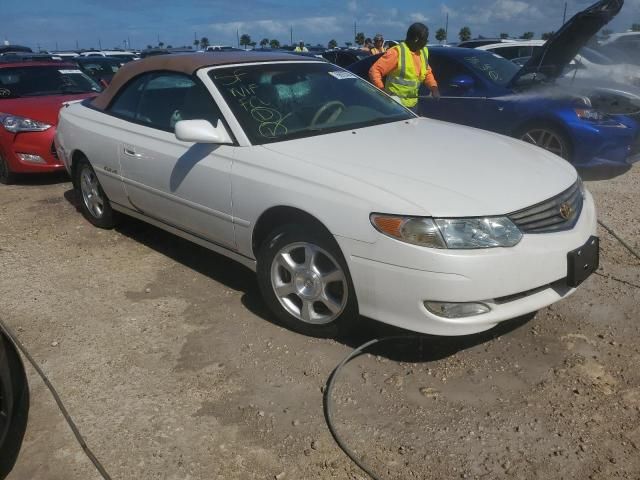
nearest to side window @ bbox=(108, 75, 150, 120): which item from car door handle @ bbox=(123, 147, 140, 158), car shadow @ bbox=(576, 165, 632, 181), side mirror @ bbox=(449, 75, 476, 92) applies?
car door handle @ bbox=(123, 147, 140, 158)

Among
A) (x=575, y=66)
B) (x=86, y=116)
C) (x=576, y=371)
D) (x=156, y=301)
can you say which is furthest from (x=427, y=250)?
(x=575, y=66)

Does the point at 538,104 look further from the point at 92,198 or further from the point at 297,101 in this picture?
the point at 92,198

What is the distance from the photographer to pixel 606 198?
5.96 metres

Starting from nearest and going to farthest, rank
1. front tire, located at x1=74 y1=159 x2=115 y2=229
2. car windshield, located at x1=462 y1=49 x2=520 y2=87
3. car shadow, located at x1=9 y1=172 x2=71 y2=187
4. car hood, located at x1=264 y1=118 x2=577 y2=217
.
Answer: car hood, located at x1=264 y1=118 x2=577 y2=217, front tire, located at x1=74 y1=159 x2=115 y2=229, car windshield, located at x1=462 y1=49 x2=520 y2=87, car shadow, located at x1=9 y1=172 x2=71 y2=187

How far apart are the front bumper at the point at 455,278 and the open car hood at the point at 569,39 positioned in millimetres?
4570

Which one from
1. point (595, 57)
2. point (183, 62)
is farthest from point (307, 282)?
point (595, 57)

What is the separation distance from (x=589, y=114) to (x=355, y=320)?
15.1 feet

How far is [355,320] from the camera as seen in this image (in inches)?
125

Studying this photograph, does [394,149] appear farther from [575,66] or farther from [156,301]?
[575,66]

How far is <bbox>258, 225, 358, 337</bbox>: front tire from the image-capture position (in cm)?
313

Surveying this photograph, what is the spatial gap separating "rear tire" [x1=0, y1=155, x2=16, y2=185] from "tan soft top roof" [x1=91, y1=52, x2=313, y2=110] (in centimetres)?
282

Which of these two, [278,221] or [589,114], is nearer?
[278,221]

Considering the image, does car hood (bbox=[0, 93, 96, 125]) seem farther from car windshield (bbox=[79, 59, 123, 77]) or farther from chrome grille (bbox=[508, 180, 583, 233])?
car windshield (bbox=[79, 59, 123, 77])

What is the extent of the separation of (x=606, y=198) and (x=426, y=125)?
9.30ft
